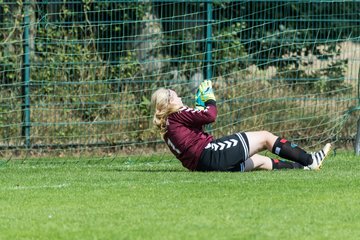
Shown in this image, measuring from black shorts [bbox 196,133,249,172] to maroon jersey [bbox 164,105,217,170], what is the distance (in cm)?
8

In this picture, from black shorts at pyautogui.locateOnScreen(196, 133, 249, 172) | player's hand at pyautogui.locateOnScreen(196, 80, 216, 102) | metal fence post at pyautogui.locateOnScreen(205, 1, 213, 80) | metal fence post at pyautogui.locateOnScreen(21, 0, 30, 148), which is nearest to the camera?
black shorts at pyautogui.locateOnScreen(196, 133, 249, 172)

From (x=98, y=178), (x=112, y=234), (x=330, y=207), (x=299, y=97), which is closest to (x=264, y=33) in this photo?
(x=299, y=97)

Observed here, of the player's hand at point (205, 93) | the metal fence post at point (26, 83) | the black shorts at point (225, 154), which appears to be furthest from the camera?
the metal fence post at point (26, 83)

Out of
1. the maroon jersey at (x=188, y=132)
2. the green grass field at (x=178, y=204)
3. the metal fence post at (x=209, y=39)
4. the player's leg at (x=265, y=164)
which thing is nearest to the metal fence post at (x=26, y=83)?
the green grass field at (x=178, y=204)

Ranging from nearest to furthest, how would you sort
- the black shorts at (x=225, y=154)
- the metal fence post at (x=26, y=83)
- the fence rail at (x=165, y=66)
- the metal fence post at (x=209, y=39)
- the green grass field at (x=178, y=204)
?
1. the green grass field at (x=178, y=204)
2. the black shorts at (x=225, y=154)
3. the metal fence post at (x=26, y=83)
4. the fence rail at (x=165, y=66)
5. the metal fence post at (x=209, y=39)

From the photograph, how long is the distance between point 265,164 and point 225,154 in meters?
0.62

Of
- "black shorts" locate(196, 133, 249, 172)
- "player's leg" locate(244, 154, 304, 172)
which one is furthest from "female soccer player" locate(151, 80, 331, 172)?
"player's leg" locate(244, 154, 304, 172)

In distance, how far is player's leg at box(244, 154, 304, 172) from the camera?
39.7ft

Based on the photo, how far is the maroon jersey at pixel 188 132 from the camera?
11.8 meters

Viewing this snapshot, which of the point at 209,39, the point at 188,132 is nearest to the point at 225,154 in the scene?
the point at 188,132

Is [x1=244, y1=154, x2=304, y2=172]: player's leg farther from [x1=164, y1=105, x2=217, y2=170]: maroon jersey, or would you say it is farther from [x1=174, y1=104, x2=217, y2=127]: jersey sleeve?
[x1=174, y1=104, x2=217, y2=127]: jersey sleeve

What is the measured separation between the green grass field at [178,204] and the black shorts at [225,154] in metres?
0.25

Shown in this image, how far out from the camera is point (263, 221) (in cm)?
839

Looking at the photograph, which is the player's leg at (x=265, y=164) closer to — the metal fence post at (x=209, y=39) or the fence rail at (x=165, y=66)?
the fence rail at (x=165, y=66)
